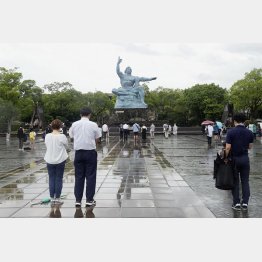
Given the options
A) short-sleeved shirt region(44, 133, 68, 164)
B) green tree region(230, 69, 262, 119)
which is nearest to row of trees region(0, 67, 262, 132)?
Answer: green tree region(230, 69, 262, 119)

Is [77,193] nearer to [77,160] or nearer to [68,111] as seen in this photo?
[77,160]

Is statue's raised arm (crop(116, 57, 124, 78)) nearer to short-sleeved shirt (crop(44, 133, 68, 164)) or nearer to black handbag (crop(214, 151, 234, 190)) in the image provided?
short-sleeved shirt (crop(44, 133, 68, 164))

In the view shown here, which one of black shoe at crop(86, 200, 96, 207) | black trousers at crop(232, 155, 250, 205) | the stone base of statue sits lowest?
black shoe at crop(86, 200, 96, 207)

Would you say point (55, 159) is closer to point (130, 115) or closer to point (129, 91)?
point (129, 91)

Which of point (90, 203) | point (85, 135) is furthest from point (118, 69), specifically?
point (90, 203)

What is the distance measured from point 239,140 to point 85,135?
2707mm

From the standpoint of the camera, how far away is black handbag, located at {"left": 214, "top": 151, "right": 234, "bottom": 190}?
6.96 metres

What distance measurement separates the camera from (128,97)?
4938 centimetres

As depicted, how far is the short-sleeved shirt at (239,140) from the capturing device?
707cm

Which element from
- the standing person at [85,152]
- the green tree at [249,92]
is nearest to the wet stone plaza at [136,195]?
the standing person at [85,152]

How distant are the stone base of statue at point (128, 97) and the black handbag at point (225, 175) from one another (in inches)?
1668

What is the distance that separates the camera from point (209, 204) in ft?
24.4
